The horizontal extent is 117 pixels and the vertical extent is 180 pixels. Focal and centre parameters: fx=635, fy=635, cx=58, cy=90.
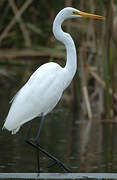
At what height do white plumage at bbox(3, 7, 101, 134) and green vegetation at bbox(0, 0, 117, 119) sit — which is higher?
green vegetation at bbox(0, 0, 117, 119)

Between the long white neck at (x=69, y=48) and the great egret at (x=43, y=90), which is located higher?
the long white neck at (x=69, y=48)

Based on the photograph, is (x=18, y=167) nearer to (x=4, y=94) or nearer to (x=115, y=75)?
(x=115, y=75)

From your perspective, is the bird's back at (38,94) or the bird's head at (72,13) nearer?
the bird's back at (38,94)

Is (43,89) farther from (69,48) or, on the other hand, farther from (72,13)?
(72,13)

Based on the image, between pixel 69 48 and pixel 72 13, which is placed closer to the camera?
pixel 69 48

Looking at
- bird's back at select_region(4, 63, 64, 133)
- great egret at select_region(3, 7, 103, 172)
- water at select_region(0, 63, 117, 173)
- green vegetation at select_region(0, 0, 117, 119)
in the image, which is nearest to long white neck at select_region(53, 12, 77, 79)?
great egret at select_region(3, 7, 103, 172)

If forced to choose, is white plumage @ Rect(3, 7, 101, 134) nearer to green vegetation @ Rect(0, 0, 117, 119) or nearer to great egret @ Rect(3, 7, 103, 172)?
great egret @ Rect(3, 7, 103, 172)

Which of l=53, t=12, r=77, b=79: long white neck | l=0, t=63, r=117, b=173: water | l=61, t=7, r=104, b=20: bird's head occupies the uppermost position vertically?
l=61, t=7, r=104, b=20: bird's head

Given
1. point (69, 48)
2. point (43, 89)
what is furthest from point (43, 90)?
point (69, 48)

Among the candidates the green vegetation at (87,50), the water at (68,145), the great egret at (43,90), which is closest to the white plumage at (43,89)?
the great egret at (43,90)

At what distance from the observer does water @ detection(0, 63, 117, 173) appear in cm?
729

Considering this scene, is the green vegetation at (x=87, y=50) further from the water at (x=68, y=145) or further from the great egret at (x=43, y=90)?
the great egret at (x=43, y=90)

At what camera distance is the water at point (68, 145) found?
7293mm

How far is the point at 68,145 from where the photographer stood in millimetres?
8547
